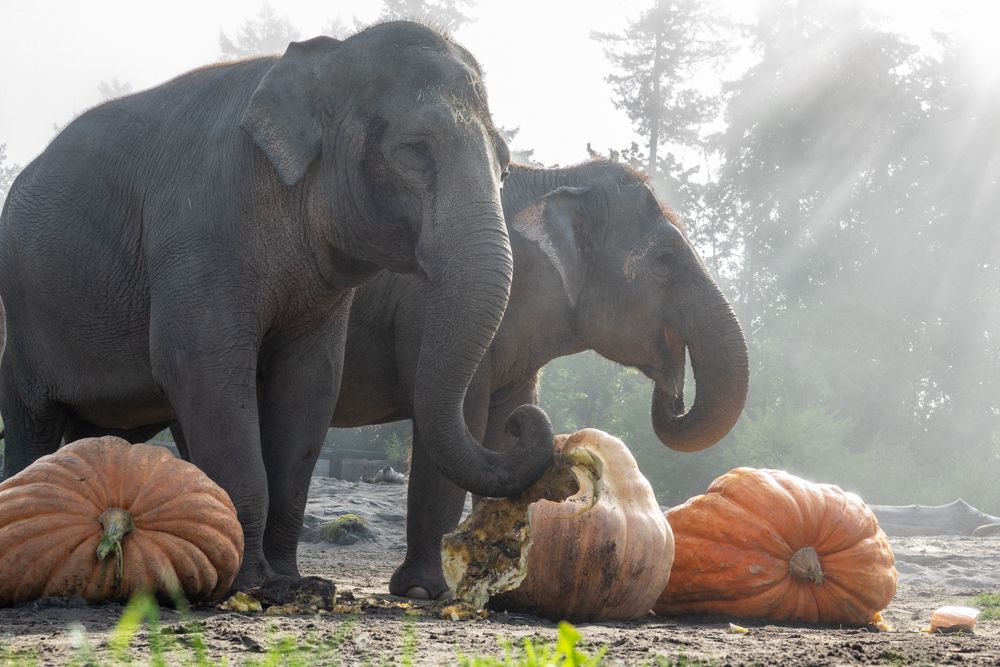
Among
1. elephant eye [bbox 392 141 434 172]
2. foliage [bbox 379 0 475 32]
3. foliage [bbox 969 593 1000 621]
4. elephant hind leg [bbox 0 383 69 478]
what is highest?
foliage [bbox 379 0 475 32]

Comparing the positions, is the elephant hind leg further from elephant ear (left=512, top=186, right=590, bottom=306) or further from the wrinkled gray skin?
elephant ear (left=512, top=186, right=590, bottom=306)

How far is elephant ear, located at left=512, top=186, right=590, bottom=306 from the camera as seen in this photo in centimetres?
725

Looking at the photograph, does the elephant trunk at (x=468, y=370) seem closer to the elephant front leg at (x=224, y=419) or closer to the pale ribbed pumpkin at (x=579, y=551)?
the pale ribbed pumpkin at (x=579, y=551)

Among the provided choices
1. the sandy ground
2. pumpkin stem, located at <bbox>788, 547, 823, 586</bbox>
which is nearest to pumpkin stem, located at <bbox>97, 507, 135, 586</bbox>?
the sandy ground

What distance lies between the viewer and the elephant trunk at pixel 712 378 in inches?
289

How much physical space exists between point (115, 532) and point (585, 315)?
3849 millimetres

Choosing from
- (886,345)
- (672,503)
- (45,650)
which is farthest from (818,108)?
(45,650)

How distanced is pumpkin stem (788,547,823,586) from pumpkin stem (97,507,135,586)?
9.86 ft

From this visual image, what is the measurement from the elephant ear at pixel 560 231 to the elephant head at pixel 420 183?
1804 millimetres

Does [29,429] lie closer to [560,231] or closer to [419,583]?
[419,583]

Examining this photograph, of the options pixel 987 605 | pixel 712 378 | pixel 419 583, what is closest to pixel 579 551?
pixel 419 583

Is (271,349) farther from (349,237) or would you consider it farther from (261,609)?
(261,609)

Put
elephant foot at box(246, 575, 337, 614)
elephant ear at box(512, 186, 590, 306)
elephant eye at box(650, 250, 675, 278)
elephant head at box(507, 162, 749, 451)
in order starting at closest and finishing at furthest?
elephant foot at box(246, 575, 337, 614)
elephant ear at box(512, 186, 590, 306)
elephant head at box(507, 162, 749, 451)
elephant eye at box(650, 250, 675, 278)

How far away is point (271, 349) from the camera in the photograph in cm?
566
